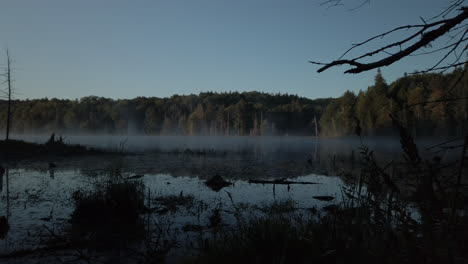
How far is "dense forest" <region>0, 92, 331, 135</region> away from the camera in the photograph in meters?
133

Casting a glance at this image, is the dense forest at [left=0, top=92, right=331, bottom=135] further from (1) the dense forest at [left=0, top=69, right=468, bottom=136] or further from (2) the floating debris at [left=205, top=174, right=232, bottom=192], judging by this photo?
(2) the floating debris at [left=205, top=174, right=232, bottom=192]

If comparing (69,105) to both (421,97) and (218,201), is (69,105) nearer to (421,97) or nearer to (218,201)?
(421,97)

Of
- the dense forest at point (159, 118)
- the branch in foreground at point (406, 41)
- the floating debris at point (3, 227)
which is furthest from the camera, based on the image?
the dense forest at point (159, 118)

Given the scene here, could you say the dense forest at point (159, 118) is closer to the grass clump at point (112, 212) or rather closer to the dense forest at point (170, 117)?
the dense forest at point (170, 117)

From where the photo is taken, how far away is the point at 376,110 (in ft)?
263

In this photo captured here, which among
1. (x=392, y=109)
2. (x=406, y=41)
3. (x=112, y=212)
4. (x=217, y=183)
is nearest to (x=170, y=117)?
(x=392, y=109)

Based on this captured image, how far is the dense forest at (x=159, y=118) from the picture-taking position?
437 feet

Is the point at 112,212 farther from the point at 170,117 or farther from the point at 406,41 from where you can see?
the point at 170,117

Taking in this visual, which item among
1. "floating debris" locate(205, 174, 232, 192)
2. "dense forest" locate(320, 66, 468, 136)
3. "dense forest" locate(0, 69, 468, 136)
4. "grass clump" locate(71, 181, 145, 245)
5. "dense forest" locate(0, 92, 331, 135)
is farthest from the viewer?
"dense forest" locate(0, 92, 331, 135)

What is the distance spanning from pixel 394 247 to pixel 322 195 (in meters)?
8.23

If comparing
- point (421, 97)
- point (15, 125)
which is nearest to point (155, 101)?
point (15, 125)

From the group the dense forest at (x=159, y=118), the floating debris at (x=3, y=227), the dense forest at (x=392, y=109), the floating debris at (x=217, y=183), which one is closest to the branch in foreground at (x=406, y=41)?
the floating debris at (x=3, y=227)

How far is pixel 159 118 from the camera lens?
6275 inches

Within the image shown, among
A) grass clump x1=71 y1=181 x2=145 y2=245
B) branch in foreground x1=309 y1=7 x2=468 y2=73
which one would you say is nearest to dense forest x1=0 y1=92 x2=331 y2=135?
grass clump x1=71 y1=181 x2=145 y2=245
